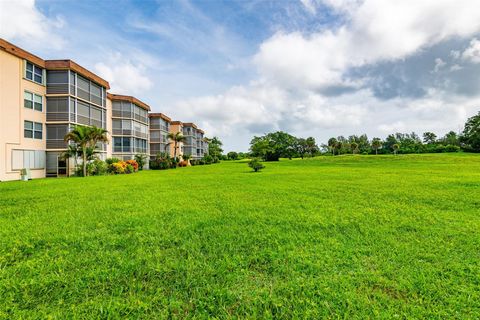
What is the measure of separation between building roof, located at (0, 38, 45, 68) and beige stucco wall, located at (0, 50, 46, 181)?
1.05 ft

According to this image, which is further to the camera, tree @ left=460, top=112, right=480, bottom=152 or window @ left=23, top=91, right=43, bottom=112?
tree @ left=460, top=112, right=480, bottom=152

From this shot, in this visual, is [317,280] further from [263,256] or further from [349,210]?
[349,210]

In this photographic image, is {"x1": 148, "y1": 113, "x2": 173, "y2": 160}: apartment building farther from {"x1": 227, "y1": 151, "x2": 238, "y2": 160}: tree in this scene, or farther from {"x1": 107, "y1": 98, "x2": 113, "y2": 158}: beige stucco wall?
{"x1": 227, "y1": 151, "x2": 238, "y2": 160}: tree

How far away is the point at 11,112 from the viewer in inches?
702

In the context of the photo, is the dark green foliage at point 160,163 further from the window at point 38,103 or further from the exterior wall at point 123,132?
the window at point 38,103

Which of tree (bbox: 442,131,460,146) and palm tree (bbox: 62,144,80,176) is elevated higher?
tree (bbox: 442,131,460,146)

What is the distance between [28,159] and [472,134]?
246 feet

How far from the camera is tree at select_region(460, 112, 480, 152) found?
48.1 metres

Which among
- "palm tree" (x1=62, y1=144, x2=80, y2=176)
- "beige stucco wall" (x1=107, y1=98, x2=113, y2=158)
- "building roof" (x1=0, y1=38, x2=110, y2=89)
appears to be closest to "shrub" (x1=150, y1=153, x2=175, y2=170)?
"beige stucco wall" (x1=107, y1=98, x2=113, y2=158)

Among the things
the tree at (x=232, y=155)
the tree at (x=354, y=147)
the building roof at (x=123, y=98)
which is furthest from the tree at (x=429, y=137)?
the building roof at (x=123, y=98)

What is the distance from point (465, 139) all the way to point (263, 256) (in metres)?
72.6

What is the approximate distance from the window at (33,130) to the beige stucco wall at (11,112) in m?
0.40

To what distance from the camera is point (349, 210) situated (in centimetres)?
664

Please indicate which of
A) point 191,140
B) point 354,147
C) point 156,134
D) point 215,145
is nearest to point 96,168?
point 156,134
